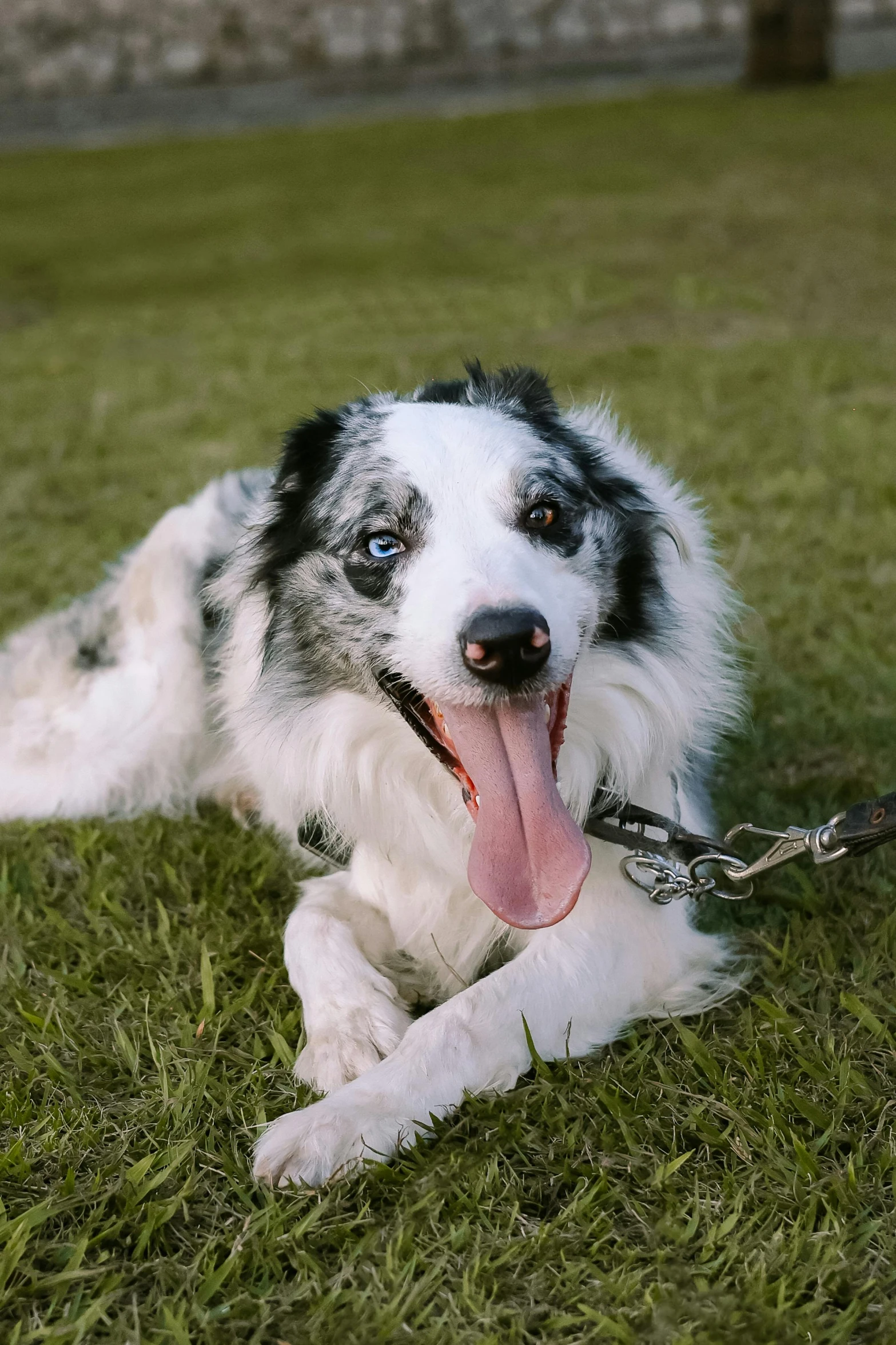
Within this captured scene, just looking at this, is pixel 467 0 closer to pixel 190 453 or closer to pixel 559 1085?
pixel 190 453

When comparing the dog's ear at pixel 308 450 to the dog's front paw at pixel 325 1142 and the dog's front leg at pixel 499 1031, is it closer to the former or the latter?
the dog's front leg at pixel 499 1031

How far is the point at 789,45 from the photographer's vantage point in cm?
1834

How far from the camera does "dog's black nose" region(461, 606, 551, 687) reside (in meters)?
2.51

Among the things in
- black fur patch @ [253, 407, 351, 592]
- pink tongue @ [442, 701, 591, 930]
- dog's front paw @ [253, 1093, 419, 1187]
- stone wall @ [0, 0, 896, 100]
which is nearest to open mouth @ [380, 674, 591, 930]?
pink tongue @ [442, 701, 591, 930]

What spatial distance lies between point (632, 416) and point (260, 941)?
4.99 metres

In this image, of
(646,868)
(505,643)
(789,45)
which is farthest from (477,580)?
(789,45)

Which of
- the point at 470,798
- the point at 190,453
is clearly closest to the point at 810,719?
the point at 470,798

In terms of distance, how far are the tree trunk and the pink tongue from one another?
60.8 feet

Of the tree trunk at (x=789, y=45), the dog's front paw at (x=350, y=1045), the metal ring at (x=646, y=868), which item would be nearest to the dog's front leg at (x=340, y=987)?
the dog's front paw at (x=350, y=1045)

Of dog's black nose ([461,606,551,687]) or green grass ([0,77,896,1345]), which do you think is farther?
dog's black nose ([461,606,551,687])

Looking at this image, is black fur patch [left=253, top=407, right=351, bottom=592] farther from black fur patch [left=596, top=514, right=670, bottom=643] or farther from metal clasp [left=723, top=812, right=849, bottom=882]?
metal clasp [left=723, top=812, right=849, bottom=882]

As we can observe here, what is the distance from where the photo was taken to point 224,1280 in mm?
2254

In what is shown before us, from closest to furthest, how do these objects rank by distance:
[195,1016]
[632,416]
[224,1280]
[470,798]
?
[224,1280], [470,798], [195,1016], [632,416]

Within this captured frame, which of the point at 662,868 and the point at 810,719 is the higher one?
the point at 662,868
